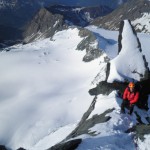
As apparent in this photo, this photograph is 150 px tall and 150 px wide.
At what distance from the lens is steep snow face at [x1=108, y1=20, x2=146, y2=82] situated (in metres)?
51.8

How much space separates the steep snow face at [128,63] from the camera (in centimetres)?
5177

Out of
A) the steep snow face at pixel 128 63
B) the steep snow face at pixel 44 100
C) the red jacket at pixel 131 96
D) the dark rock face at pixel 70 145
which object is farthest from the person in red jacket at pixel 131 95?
the steep snow face at pixel 44 100

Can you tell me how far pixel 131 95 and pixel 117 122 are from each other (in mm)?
2814

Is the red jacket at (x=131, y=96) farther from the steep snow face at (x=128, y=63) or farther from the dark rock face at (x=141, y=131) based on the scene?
the steep snow face at (x=128, y=63)

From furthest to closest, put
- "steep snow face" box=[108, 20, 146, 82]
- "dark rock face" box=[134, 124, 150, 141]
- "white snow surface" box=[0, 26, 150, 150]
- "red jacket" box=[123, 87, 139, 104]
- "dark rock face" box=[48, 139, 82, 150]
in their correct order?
1. "white snow surface" box=[0, 26, 150, 150]
2. "steep snow face" box=[108, 20, 146, 82]
3. "red jacket" box=[123, 87, 139, 104]
4. "dark rock face" box=[134, 124, 150, 141]
5. "dark rock face" box=[48, 139, 82, 150]

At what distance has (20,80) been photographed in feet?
630

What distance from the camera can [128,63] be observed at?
54062 millimetres

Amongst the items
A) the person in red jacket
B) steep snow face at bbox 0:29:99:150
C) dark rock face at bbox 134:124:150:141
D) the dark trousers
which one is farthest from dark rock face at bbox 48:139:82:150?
steep snow face at bbox 0:29:99:150

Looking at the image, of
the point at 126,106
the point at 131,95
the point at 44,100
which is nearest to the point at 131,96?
the point at 131,95

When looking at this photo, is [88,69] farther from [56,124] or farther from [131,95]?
[131,95]

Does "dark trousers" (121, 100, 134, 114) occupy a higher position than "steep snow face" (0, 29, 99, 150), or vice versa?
"dark trousers" (121, 100, 134, 114)

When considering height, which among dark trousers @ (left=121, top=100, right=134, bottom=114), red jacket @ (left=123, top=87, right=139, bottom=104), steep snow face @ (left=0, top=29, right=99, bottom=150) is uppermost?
red jacket @ (left=123, top=87, right=139, bottom=104)

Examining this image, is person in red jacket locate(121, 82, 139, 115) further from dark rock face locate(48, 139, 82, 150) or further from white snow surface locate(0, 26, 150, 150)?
white snow surface locate(0, 26, 150, 150)

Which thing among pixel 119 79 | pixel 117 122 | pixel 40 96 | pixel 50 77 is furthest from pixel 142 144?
pixel 50 77
